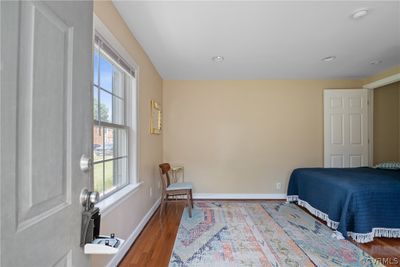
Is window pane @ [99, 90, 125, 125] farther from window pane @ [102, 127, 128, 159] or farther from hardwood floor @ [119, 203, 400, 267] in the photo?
hardwood floor @ [119, 203, 400, 267]

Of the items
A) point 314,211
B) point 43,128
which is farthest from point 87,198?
point 314,211

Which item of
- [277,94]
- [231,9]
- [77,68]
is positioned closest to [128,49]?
[231,9]

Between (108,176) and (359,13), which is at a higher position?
(359,13)

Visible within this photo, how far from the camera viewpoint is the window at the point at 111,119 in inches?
68.9

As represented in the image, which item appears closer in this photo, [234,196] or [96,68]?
[96,68]

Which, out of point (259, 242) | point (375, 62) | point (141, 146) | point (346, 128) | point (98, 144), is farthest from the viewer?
point (346, 128)

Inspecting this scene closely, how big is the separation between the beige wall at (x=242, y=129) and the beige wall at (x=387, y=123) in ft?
1.73

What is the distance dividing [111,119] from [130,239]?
1.27 m

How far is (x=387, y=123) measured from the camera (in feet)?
13.0

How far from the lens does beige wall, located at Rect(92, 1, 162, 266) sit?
5.66 ft

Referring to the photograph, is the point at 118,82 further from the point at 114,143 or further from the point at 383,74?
the point at 383,74

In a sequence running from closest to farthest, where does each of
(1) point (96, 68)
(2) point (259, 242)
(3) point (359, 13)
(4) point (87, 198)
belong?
(4) point (87, 198) < (1) point (96, 68) < (3) point (359, 13) < (2) point (259, 242)

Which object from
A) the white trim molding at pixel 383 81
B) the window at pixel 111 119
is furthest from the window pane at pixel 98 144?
the white trim molding at pixel 383 81

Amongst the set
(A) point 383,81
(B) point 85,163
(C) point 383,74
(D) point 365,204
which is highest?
(C) point 383,74
